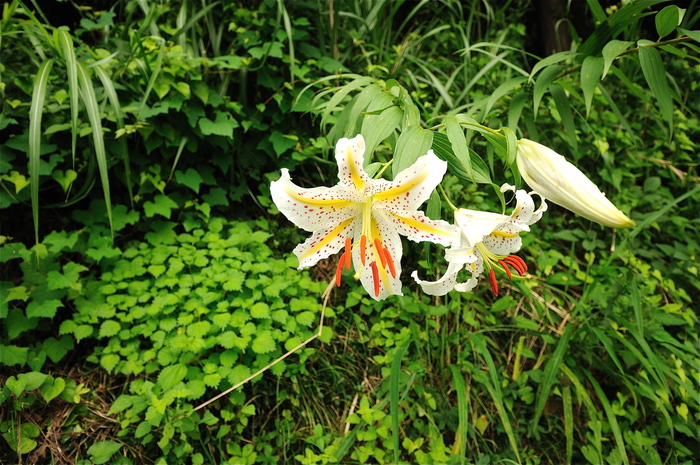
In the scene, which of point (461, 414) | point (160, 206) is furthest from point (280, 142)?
point (461, 414)

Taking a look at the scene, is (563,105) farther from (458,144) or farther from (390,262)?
(390,262)

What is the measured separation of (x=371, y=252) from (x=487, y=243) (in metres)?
0.23

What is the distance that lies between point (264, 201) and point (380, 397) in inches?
30.4

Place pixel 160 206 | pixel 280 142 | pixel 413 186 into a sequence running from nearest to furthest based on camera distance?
pixel 413 186
pixel 160 206
pixel 280 142

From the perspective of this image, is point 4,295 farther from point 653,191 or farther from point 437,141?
point 653,191

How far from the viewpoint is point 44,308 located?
3.59 feet

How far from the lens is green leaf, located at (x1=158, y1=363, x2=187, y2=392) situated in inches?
40.9

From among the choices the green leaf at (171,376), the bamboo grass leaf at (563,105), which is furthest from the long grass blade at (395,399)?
the bamboo grass leaf at (563,105)

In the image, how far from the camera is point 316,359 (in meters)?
1.28

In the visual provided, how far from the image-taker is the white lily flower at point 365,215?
0.58 metres

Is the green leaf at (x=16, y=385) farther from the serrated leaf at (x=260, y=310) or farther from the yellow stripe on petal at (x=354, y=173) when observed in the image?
the yellow stripe on petal at (x=354, y=173)

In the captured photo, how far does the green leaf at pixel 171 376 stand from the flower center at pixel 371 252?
2.11ft

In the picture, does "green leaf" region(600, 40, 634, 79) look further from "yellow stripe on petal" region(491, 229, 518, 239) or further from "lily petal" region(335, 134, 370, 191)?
"lily petal" region(335, 134, 370, 191)

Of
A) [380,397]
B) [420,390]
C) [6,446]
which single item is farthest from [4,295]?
[420,390]
